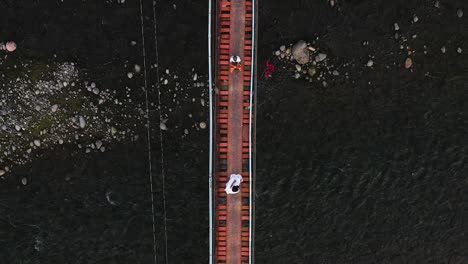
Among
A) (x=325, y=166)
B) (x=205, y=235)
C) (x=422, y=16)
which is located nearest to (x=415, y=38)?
(x=422, y=16)

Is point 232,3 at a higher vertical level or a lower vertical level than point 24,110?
higher

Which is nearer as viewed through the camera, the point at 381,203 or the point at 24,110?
the point at 24,110

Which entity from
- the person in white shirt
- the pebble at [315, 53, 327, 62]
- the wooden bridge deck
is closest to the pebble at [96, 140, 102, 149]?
the wooden bridge deck

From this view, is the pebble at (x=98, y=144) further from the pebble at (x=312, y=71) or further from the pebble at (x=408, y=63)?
the pebble at (x=408, y=63)

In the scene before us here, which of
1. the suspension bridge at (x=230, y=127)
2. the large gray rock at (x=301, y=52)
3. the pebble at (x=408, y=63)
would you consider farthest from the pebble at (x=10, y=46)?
the pebble at (x=408, y=63)

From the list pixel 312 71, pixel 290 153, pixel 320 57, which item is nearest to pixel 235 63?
pixel 312 71

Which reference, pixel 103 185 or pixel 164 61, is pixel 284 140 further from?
pixel 103 185

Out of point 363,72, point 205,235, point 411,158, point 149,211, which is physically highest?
point 363,72
